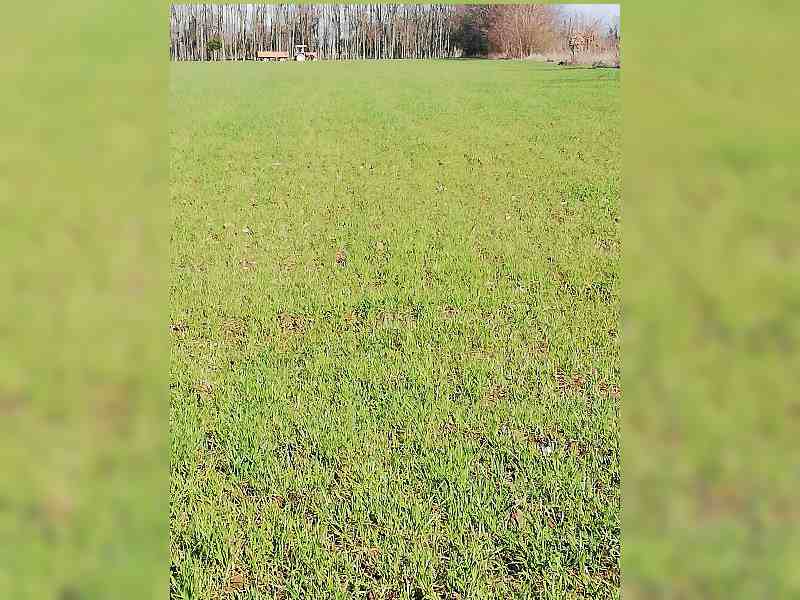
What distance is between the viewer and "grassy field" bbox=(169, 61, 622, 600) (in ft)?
6.87

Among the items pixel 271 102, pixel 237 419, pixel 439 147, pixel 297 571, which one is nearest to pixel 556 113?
pixel 439 147

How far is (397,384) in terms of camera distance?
9.93 feet

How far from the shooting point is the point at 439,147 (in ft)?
27.7

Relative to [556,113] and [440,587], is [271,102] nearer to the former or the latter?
[556,113]

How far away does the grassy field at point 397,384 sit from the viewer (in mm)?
2094
